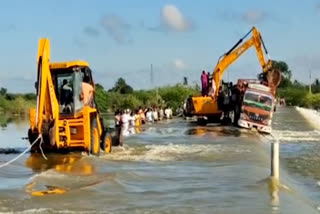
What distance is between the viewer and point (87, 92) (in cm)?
2150

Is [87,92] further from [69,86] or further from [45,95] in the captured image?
[45,95]

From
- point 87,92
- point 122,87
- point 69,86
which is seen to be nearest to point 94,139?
point 87,92

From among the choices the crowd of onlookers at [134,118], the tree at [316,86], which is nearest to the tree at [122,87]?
the tree at [316,86]

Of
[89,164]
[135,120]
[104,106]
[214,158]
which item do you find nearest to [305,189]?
[214,158]

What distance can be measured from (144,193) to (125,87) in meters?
132

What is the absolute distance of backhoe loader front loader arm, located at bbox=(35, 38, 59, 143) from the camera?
20.4 m

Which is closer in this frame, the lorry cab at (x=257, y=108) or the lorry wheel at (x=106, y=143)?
the lorry wheel at (x=106, y=143)

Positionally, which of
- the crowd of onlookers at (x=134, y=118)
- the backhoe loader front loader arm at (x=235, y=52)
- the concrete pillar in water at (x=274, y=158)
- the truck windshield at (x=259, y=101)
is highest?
the backhoe loader front loader arm at (x=235, y=52)

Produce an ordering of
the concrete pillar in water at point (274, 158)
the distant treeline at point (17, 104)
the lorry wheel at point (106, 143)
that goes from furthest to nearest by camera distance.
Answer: the distant treeline at point (17, 104) → the lorry wheel at point (106, 143) → the concrete pillar in water at point (274, 158)

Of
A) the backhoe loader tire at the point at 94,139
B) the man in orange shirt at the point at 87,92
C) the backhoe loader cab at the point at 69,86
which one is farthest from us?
the backhoe loader tire at the point at 94,139

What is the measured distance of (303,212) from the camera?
12547 millimetres

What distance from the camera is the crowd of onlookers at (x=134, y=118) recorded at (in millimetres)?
38112

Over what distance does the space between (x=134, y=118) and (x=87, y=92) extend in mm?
21855

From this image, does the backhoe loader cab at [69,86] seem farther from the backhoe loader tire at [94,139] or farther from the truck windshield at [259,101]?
the truck windshield at [259,101]
